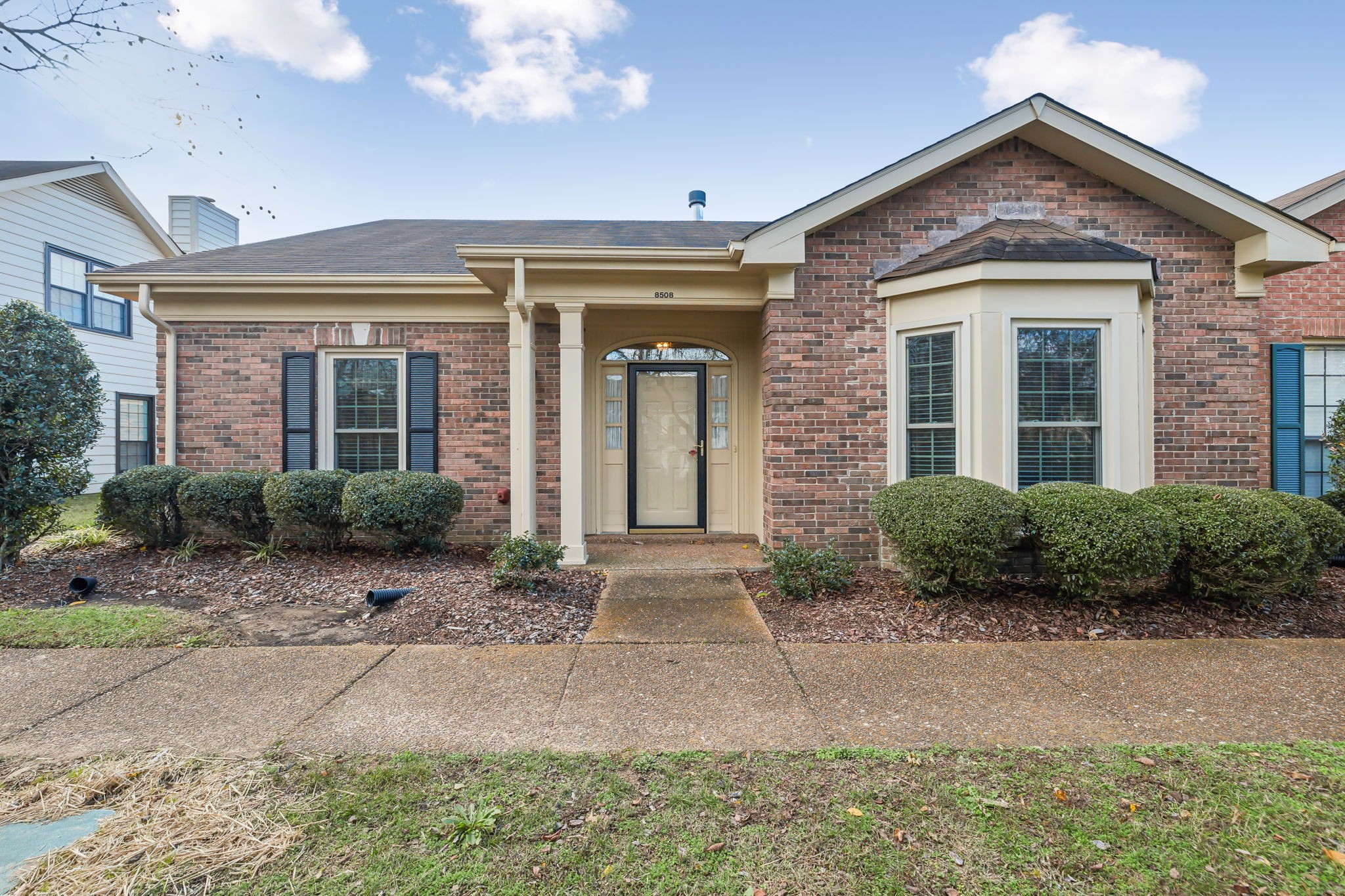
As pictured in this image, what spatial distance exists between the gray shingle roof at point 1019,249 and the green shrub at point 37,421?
7.51m

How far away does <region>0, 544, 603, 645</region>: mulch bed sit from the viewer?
4.11 m

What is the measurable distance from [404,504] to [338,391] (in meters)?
2.08

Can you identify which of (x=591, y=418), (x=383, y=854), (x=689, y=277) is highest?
(x=689, y=277)

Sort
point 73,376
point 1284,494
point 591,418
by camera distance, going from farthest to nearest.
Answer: point 591,418, point 73,376, point 1284,494

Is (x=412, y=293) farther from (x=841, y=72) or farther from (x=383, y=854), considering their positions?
(x=841, y=72)

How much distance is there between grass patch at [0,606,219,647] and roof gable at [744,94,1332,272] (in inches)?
198

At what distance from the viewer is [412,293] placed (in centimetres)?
672

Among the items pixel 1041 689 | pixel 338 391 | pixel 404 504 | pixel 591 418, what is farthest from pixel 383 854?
pixel 338 391

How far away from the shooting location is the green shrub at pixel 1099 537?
4.06m

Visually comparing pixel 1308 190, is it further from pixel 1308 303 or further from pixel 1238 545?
pixel 1238 545

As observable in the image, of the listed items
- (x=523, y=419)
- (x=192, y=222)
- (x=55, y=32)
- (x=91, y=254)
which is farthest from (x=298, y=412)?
(x=192, y=222)

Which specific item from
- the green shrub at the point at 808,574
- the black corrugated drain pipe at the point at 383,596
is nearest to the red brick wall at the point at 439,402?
the black corrugated drain pipe at the point at 383,596

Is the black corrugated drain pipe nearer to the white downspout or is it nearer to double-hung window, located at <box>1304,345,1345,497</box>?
the white downspout

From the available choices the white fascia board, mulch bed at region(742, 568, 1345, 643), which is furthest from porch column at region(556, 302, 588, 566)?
the white fascia board
